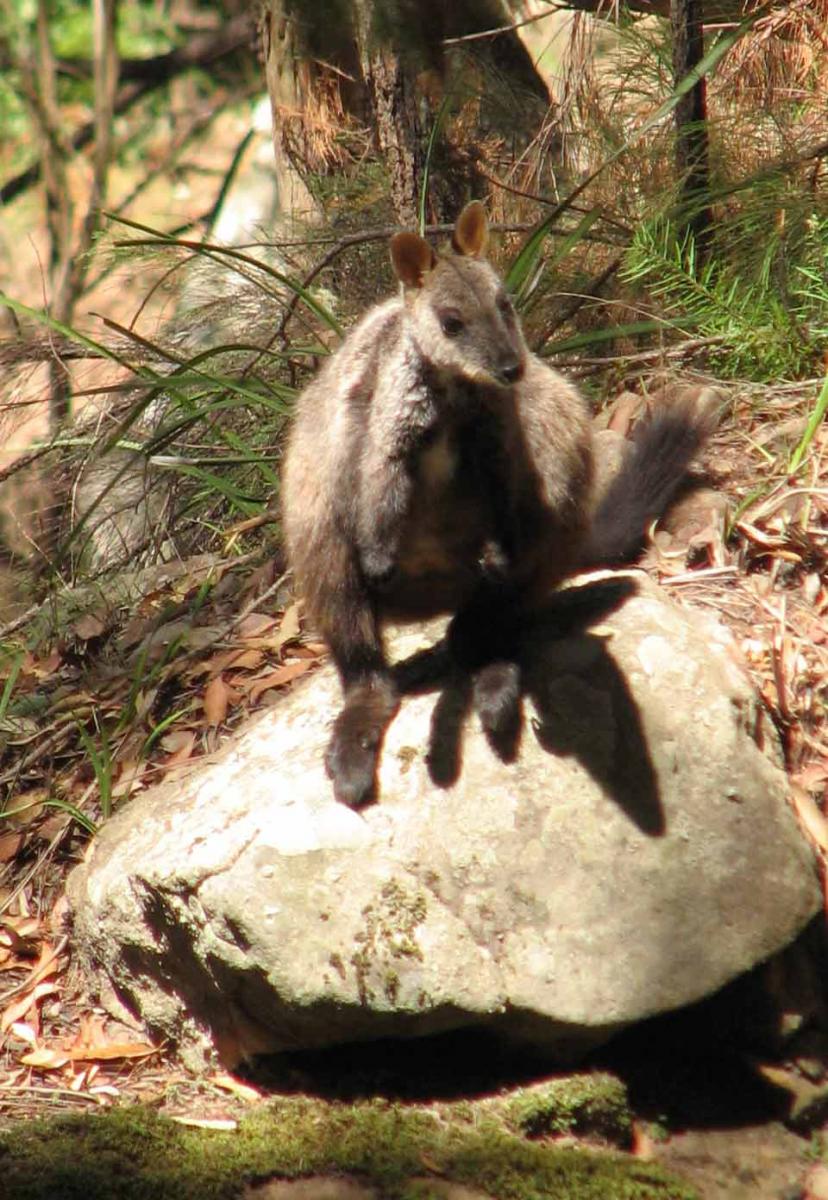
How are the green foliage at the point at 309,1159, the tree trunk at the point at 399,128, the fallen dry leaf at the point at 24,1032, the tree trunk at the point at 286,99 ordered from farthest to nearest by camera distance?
1. the tree trunk at the point at 286,99
2. the tree trunk at the point at 399,128
3. the fallen dry leaf at the point at 24,1032
4. the green foliage at the point at 309,1159

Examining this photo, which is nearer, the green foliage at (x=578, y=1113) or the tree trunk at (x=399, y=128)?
the green foliage at (x=578, y=1113)

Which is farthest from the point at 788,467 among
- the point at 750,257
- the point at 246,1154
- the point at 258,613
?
the point at 246,1154

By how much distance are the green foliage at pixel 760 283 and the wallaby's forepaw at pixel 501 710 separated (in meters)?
2.13

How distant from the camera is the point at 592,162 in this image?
6.08 metres

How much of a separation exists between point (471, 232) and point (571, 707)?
4.54 ft

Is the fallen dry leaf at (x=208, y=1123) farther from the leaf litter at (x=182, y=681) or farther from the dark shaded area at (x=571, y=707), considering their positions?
the dark shaded area at (x=571, y=707)

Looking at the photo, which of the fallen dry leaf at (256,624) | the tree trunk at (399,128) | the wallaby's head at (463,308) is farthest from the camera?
the tree trunk at (399,128)

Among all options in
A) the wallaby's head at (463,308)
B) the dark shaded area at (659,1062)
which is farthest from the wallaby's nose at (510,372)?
the dark shaded area at (659,1062)

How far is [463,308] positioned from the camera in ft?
12.3

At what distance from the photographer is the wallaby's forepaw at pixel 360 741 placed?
374 centimetres

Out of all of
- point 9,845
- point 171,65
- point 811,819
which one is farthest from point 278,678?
point 171,65

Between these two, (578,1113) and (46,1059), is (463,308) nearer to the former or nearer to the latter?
(578,1113)

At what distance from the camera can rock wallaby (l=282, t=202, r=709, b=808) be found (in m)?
3.81

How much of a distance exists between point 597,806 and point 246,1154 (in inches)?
47.3
